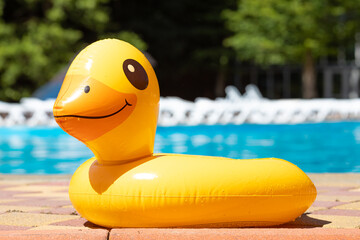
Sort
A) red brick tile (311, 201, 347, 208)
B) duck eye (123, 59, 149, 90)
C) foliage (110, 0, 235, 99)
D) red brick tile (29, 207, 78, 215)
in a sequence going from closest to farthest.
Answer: duck eye (123, 59, 149, 90), red brick tile (29, 207, 78, 215), red brick tile (311, 201, 347, 208), foliage (110, 0, 235, 99)

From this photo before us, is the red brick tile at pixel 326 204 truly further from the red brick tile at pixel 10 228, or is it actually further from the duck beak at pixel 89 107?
the red brick tile at pixel 10 228

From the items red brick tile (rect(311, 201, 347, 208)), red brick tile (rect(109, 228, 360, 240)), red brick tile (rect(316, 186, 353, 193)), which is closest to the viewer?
red brick tile (rect(109, 228, 360, 240))

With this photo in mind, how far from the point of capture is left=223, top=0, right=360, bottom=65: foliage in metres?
29.4

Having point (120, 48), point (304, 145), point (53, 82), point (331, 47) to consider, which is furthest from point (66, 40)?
point (120, 48)

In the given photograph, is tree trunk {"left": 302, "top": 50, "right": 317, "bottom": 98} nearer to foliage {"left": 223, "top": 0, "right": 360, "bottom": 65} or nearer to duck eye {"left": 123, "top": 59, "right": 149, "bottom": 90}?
foliage {"left": 223, "top": 0, "right": 360, "bottom": 65}

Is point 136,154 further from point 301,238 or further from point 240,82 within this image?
point 240,82

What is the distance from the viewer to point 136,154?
443cm

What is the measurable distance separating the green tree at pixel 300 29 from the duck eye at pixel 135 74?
83.7 ft

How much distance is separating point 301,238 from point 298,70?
3600 centimetres

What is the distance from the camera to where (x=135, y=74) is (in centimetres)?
432

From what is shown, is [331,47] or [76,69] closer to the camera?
[76,69]

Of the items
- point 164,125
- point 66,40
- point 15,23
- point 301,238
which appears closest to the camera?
point 301,238

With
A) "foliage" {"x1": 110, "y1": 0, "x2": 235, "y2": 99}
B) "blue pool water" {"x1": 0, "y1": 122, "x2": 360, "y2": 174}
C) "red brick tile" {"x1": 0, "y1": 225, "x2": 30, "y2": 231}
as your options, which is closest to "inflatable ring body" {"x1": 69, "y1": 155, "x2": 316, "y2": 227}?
"red brick tile" {"x1": 0, "y1": 225, "x2": 30, "y2": 231}

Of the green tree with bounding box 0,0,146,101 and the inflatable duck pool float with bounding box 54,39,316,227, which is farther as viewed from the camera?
the green tree with bounding box 0,0,146,101
